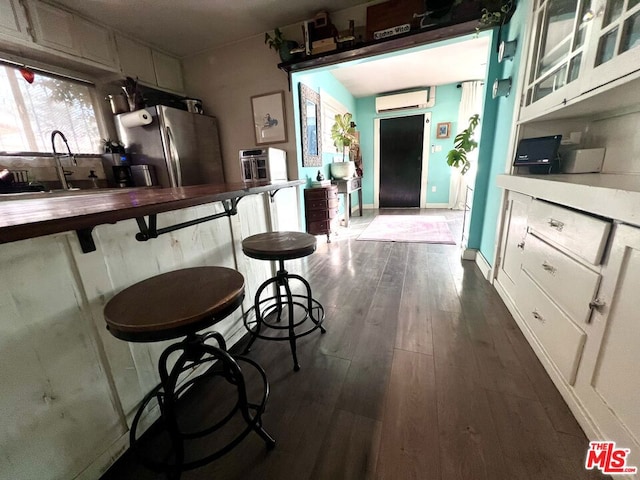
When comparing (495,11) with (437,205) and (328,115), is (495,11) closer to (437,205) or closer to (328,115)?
(328,115)

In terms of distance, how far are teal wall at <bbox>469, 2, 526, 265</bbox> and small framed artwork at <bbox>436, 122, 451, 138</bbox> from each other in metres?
3.20

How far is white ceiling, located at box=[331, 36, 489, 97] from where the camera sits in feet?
11.4

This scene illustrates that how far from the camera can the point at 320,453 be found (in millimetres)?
925

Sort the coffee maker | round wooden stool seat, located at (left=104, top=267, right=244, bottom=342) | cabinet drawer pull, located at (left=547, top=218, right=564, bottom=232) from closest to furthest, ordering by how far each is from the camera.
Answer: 1. round wooden stool seat, located at (left=104, top=267, right=244, bottom=342)
2. cabinet drawer pull, located at (left=547, top=218, right=564, bottom=232)
3. the coffee maker

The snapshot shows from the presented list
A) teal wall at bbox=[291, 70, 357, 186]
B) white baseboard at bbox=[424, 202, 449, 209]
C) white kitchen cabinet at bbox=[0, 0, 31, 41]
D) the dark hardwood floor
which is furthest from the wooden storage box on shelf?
white baseboard at bbox=[424, 202, 449, 209]

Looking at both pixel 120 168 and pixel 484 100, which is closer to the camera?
pixel 484 100

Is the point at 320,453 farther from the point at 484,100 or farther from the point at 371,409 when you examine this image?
the point at 484,100

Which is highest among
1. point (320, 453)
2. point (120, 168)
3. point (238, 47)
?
point (238, 47)

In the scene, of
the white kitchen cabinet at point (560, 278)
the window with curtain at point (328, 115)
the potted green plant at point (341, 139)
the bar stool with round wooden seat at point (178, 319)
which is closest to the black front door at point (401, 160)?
the window with curtain at point (328, 115)

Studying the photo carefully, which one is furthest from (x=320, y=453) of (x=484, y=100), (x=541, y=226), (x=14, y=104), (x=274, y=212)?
(x=14, y=104)

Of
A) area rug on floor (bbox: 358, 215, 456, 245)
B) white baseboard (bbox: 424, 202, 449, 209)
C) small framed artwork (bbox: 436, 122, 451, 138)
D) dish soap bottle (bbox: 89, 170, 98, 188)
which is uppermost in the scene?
small framed artwork (bbox: 436, 122, 451, 138)

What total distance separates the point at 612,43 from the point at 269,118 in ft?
9.26

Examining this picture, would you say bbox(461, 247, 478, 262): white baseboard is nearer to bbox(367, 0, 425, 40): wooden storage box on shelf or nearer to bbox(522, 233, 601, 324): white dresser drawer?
bbox(522, 233, 601, 324): white dresser drawer

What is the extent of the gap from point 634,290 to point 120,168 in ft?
13.6
